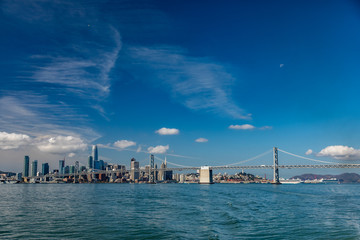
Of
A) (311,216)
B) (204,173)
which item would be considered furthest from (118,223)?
(204,173)

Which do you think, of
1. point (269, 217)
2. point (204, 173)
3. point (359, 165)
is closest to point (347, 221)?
point (269, 217)

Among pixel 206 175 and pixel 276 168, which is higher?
pixel 276 168

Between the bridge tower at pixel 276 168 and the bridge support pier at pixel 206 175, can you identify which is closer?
the bridge tower at pixel 276 168

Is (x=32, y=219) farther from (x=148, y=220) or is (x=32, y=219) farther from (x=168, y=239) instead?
(x=168, y=239)

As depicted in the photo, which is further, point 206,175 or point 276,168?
point 206,175

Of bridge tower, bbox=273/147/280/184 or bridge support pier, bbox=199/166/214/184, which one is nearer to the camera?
bridge tower, bbox=273/147/280/184

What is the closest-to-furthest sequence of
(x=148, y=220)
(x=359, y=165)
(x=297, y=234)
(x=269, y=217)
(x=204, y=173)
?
(x=297, y=234)
(x=148, y=220)
(x=269, y=217)
(x=359, y=165)
(x=204, y=173)

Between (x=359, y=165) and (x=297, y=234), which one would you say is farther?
(x=359, y=165)

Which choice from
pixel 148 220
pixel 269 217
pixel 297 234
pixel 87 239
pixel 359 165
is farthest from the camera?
pixel 359 165

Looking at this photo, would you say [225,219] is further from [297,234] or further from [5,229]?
[5,229]
